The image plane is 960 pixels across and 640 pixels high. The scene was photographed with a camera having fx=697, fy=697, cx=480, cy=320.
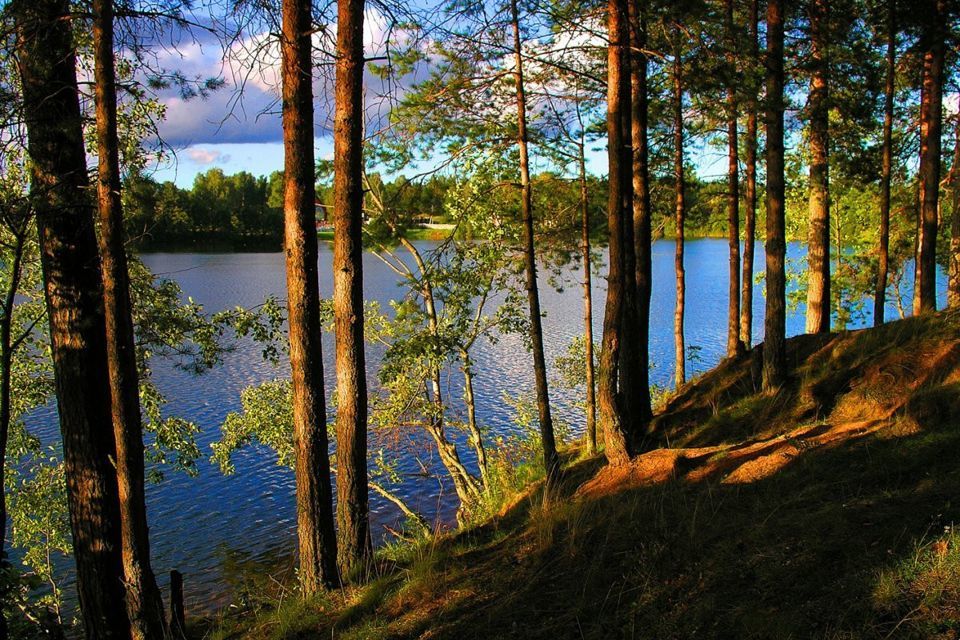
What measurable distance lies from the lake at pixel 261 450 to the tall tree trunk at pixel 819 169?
16.1ft

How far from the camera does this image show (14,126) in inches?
275

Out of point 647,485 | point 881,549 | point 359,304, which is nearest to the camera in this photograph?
point 881,549

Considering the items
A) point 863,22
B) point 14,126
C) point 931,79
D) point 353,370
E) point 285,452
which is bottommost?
point 285,452

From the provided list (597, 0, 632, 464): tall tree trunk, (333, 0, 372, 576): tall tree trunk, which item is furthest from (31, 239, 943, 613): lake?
(597, 0, 632, 464): tall tree trunk

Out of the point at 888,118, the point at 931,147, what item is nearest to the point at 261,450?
the point at 888,118

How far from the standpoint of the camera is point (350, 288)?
6.31 metres

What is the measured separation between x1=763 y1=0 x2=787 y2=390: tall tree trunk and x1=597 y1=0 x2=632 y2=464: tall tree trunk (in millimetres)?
2686

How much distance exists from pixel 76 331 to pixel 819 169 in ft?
39.7

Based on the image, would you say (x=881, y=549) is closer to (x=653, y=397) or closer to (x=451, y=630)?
(x=451, y=630)

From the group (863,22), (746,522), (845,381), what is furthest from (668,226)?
(746,522)

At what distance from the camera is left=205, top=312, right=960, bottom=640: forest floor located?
386 centimetres

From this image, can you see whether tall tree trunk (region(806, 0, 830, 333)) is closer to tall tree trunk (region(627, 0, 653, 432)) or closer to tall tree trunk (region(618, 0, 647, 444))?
tall tree trunk (region(627, 0, 653, 432))

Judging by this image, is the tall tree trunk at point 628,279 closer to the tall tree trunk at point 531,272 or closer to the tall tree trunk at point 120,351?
the tall tree trunk at point 531,272

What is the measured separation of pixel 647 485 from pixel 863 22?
41.4ft
